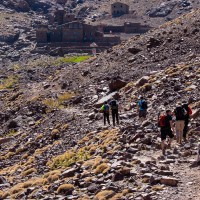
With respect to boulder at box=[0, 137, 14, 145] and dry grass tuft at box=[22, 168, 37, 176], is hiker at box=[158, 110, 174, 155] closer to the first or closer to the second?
dry grass tuft at box=[22, 168, 37, 176]

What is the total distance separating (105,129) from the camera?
27094mm

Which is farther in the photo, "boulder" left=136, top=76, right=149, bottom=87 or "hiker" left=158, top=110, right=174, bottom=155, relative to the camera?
"boulder" left=136, top=76, right=149, bottom=87

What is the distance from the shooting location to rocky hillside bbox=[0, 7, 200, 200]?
17.1 meters

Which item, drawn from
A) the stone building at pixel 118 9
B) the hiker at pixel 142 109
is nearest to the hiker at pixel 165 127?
the hiker at pixel 142 109

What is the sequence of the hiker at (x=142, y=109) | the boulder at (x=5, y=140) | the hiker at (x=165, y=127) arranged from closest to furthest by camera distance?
1. the hiker at (x=165, y=127)
2. the hiker at (x=142, y=109)
3. the boulder at (x=5, y=140)

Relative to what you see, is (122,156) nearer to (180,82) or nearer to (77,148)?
(77,148)

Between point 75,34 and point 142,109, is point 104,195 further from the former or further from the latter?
point 75,34

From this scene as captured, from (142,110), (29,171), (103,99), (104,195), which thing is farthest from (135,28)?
(104,195)

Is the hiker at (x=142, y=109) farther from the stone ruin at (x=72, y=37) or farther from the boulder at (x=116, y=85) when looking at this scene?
the stone ruin at (x=72, y=37)

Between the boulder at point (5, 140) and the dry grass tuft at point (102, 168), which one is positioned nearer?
the dry grass tuft at point (102, 168)

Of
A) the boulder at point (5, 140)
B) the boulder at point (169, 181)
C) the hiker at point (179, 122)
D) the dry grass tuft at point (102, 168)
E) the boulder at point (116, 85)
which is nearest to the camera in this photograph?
the boulder at point (169, 181)

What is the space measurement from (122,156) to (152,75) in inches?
656

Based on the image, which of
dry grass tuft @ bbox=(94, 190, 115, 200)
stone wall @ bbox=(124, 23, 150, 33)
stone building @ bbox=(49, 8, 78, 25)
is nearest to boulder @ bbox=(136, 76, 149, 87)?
dry grass tuft @ bbox=(94, 190, 115, 200)

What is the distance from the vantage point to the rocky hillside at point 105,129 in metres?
17.1
